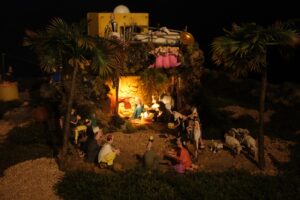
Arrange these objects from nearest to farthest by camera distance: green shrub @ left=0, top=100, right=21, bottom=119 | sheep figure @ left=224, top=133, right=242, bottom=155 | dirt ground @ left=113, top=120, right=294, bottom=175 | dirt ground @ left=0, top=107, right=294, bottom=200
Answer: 1. dirt ground @ left=0, top=107, right=294, bottom=200
2. dirt ground @ left=113, top=120, right=294, bottom=175
3. sheep figure @ left=224, top=133, right=242, bottom=155
4. green shrub @ left=0, top=100, right=21, bottom=119

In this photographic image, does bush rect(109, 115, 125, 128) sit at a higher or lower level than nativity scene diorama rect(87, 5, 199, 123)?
lower

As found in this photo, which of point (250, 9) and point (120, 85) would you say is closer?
point (120, 85)

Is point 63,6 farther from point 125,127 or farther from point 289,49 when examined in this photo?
point 289,49

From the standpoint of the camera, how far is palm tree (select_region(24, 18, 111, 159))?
1279 centimetres

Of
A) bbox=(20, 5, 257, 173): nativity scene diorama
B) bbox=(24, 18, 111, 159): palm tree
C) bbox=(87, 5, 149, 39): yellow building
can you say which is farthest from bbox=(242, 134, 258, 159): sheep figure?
bbox=(87, 5, 149, 39): yellow building

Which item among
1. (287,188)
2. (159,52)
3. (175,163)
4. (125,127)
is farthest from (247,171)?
(159,52)

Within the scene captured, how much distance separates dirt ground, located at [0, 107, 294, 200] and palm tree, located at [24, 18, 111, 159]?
3.94 meters

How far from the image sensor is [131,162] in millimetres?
15273

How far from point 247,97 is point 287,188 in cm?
1677

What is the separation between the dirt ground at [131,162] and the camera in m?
13.1

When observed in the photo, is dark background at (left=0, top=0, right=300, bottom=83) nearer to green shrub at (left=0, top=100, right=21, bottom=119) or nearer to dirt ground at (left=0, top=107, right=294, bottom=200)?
green shrub at (left=0, top=100, right=21, bottom=119)

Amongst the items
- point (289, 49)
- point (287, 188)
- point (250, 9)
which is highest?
point (250, 9)

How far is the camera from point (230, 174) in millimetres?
13547

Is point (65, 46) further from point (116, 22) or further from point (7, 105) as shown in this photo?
point (7, 105)
